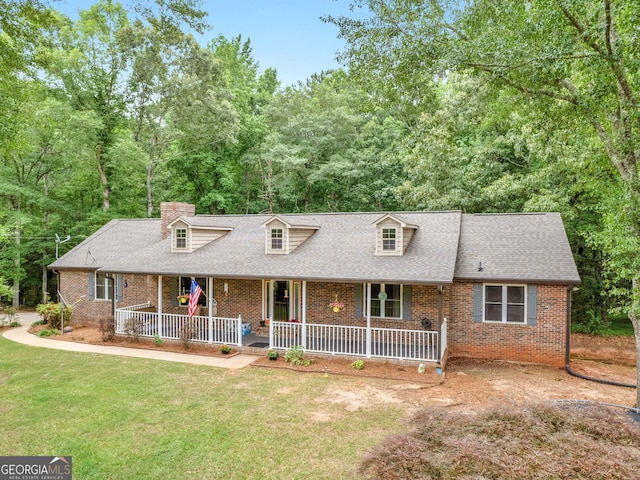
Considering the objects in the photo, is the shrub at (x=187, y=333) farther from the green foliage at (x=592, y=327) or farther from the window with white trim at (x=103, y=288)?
the green foliage at (x=592, y=327)

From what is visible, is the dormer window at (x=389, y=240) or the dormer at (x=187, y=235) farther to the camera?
the dormer at (x=187, y=235)

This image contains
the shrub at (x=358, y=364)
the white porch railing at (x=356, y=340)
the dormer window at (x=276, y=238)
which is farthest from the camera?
the dormer window at (x=276, y=238)

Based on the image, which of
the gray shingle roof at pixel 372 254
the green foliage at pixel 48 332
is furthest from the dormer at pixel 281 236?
the green foliage at pixel 48 332

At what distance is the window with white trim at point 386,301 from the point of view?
13.1 m

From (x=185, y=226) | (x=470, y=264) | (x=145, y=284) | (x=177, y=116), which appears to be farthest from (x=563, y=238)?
(x=177, y=116)

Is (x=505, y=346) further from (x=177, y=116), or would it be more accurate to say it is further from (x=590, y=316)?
(x=177, y=116)

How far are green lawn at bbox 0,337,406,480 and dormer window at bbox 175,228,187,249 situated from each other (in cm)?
556

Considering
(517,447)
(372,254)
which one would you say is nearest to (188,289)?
(372,254)

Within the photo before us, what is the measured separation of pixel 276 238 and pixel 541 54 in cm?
947

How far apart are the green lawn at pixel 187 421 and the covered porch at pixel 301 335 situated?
5.58 feet

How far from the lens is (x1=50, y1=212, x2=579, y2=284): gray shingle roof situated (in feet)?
39.7

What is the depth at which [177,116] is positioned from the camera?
2630 centimetres

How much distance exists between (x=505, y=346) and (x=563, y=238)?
424cm

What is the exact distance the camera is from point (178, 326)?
1459 centimetres
